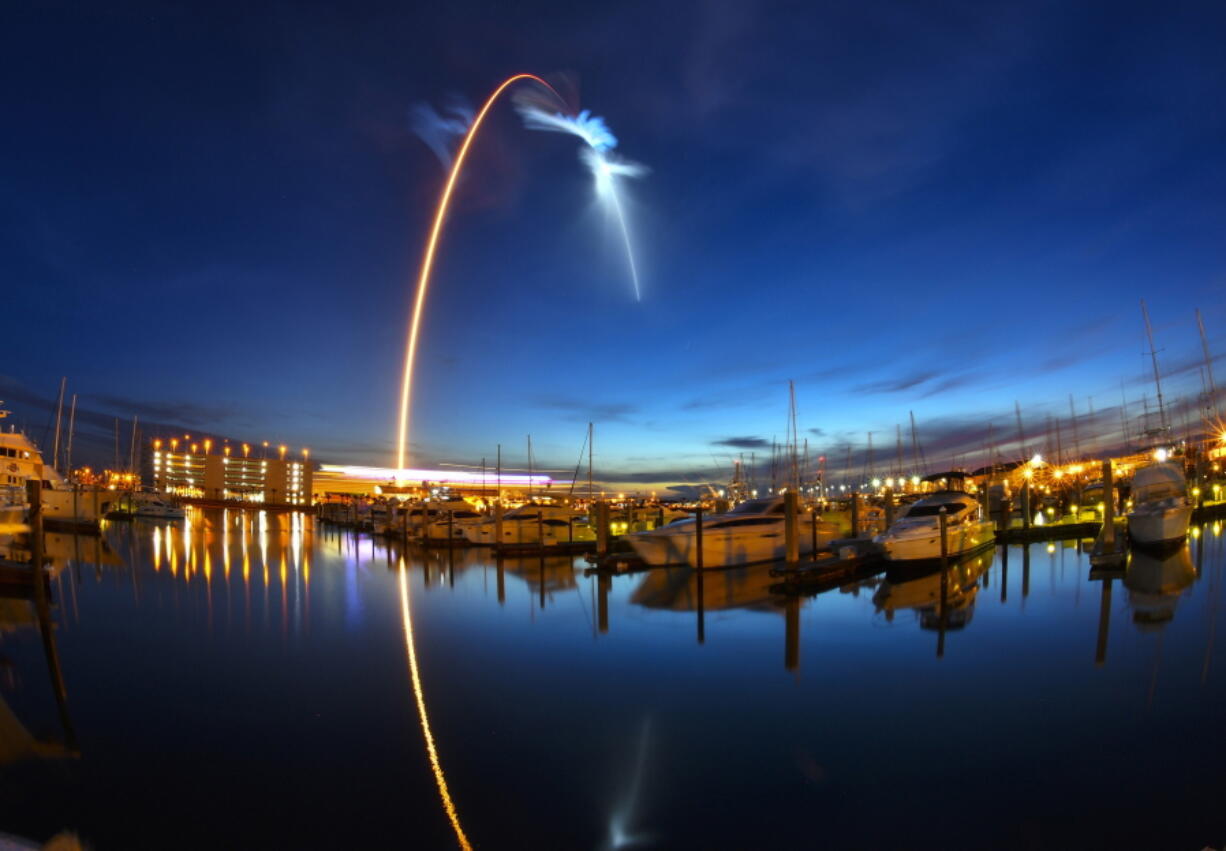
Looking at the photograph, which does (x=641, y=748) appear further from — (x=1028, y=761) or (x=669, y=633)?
(x=669, y=633)

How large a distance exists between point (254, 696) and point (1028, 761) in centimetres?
1167

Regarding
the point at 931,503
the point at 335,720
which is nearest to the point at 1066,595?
the point at 931,503

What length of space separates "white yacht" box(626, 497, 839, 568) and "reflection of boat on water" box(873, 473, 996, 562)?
3.98 metres

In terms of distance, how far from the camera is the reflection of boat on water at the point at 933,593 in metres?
17.8

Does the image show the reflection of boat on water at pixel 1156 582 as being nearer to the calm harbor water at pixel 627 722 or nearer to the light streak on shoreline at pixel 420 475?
the calm harbor water at pixel 627 722

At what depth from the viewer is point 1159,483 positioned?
32594mm

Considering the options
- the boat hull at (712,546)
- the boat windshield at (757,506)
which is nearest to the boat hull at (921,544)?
the boat hull at (712,546)

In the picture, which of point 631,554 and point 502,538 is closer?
point 631,554

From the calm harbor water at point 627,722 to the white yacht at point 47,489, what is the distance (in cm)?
3619

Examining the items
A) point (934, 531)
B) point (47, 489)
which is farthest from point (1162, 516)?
point (47, 489)

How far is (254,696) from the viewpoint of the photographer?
37.8 ft

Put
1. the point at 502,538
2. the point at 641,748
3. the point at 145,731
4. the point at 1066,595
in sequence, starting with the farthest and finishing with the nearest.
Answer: the point at 502,538, the point at 1066,595, the point at 145,731, the point at 641,748

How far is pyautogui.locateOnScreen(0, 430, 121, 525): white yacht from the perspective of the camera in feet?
157

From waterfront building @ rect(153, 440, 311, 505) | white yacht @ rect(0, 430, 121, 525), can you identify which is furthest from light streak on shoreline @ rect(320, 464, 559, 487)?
white yacht @ rect(0, 430, 121, 525)
